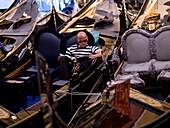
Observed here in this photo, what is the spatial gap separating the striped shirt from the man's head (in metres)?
0.03

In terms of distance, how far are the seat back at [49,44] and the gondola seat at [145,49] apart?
47cm

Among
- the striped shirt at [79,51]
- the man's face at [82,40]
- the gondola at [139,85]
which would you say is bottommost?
the gondola at [139,85]

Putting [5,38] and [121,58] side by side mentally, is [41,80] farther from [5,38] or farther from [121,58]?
[5,38]

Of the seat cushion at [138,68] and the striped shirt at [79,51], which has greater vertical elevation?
the striped shirt at [79,51]

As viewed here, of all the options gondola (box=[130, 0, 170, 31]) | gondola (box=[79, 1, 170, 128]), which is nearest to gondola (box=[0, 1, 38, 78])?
gondola (box=[79, 1, 170, 128])

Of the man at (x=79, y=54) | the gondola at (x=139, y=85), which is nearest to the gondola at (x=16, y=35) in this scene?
the man at (x=79, y=54)

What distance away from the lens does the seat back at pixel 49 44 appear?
2645 mm

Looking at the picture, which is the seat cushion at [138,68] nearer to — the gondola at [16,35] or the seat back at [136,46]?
the seat back at [136,46]

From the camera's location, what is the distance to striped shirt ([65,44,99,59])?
2.38m

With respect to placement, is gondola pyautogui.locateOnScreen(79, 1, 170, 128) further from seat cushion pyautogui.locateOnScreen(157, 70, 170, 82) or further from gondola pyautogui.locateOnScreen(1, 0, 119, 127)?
gondola pyautogui.locateOnScreen(1, 0, 119, 127)

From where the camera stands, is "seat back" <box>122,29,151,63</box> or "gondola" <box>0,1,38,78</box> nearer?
"seat back" <box>122,29,151,63</box>

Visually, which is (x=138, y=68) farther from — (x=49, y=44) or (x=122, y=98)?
(x=122, y=98)

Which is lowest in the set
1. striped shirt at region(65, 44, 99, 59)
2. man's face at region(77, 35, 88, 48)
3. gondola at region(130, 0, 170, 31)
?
striped shirt at region(65, 44, 99, 59)

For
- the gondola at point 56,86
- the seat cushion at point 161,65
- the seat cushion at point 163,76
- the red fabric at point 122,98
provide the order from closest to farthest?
the red fabric at point 122,98 → the gondola at point 56,86 → the seat cushion at point 163,76 → the seat cushion at point 161,65
